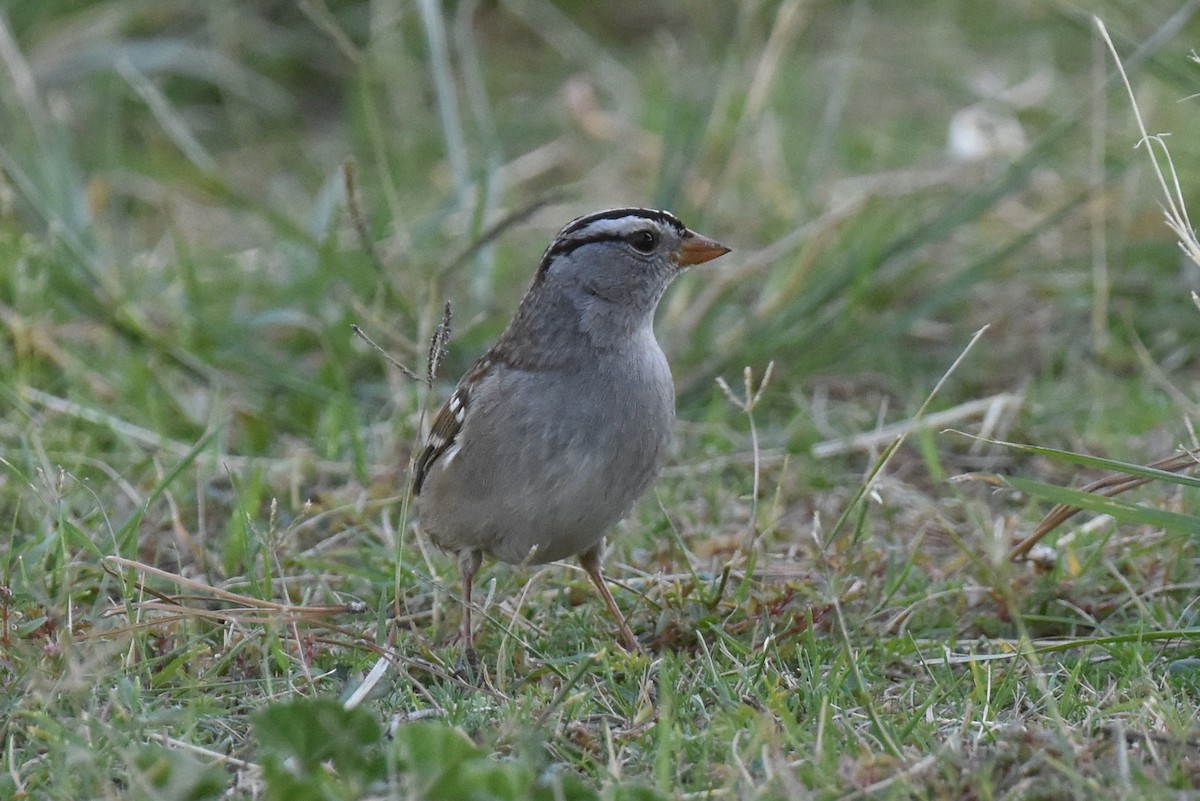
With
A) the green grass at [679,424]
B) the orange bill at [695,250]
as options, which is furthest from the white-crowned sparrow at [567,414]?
the green grass at [679,424]

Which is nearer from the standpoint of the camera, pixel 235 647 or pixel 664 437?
pixel 235 647

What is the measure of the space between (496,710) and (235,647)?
2.35 feet

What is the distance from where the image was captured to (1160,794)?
2.95 m

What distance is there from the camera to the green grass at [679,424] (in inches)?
134

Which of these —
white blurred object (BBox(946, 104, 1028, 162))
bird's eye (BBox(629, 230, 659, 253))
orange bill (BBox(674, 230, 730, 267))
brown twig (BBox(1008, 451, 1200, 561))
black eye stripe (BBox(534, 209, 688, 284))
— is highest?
black eye stripe (BBox(534, 209, 688, 284))

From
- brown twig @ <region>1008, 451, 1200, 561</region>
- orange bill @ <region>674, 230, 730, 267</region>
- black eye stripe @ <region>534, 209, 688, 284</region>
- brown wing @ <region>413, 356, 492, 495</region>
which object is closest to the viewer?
brown twig @ <region>1008, 451, 1200, 561</region>

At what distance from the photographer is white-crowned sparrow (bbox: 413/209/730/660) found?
4125mm

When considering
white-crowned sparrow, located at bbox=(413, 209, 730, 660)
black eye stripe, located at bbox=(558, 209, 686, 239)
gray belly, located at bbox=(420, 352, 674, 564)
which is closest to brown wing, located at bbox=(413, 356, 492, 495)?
white-crowned sparrow, located at bbox=(413, 209, 730, 660)

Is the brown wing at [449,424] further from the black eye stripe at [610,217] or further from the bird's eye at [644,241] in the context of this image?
the bird's eye at [644,241]

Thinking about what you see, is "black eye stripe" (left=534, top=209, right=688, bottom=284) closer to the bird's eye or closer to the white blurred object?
the bird's eye

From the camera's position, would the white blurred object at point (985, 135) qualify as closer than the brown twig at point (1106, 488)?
No

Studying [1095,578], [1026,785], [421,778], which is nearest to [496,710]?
[421,778]

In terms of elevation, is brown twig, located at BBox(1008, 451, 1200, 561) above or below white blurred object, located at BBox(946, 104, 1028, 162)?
above

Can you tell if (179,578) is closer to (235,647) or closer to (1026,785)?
(235,647)
